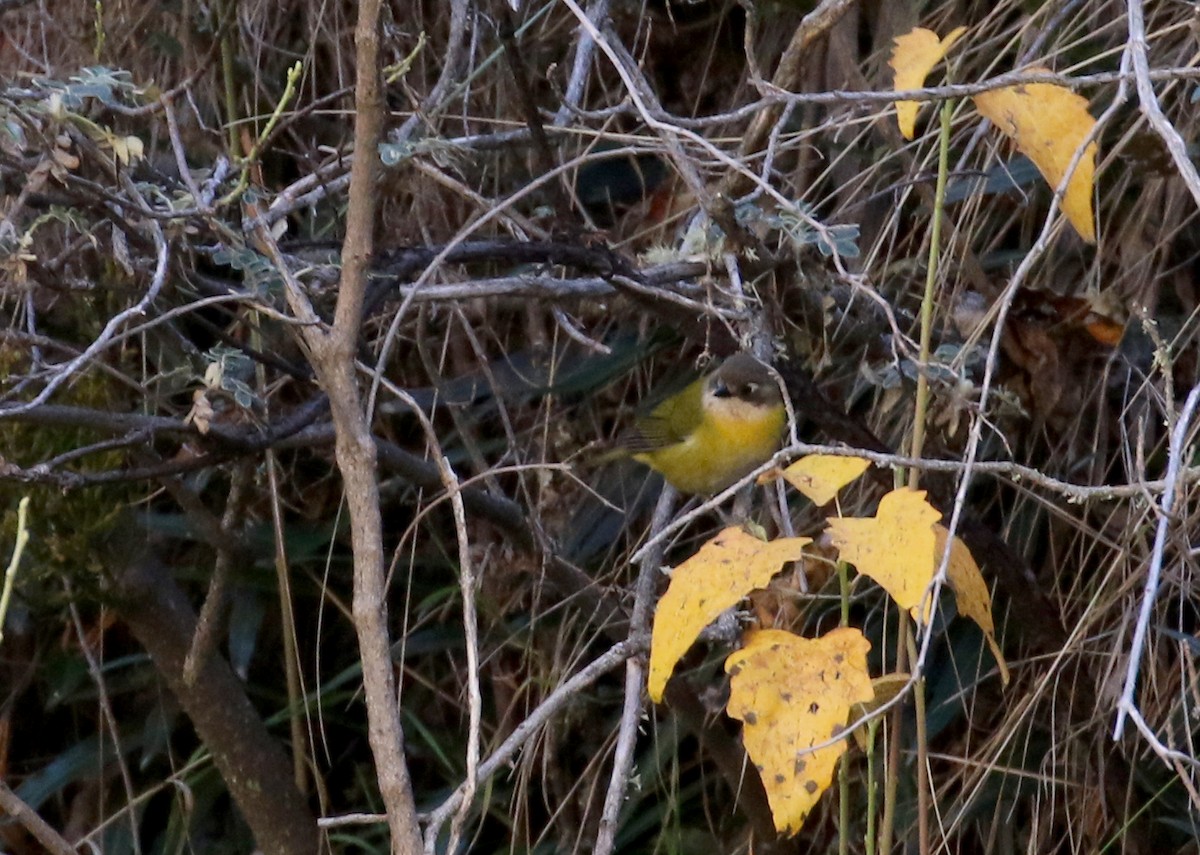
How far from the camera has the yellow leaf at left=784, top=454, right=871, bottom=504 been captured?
5.15ft

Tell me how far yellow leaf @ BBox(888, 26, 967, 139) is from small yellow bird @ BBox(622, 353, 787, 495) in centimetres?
129

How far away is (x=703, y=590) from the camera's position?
4.92ft

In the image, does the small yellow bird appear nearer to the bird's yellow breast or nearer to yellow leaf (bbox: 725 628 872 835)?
the bird's yellow breast

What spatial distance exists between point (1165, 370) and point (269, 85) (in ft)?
8.10

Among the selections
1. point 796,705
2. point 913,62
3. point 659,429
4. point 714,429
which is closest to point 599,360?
point 659,429

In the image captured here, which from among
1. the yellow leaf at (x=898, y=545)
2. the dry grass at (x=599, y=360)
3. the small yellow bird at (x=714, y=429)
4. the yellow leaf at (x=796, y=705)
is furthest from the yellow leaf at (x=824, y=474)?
the small yellow bird at (x=714, y=429)

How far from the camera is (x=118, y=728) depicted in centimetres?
358

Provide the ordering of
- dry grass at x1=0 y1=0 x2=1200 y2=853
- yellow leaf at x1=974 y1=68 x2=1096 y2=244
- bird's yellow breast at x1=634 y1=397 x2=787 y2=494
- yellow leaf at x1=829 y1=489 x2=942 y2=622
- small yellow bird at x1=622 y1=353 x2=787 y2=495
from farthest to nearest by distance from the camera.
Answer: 1. bird's yellow breast at x1=634 y1=397 x2=787 y2=494
2. small yellow bird at x1=622 y1=353 x2=787 y2=495
3. dry grass at x1=0 y1=0 x2=1200 y2=853
4. yellow leaf at x1=974 y1=68 x2=1096 y2=244
5. yellow leaf at x1=829 y1=489 x2=942 y2=622

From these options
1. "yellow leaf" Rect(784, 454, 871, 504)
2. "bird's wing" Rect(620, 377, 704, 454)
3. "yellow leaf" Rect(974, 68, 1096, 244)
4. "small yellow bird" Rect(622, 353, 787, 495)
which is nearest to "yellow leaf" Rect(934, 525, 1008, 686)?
"yellow leaf" Rect(784, 454, 871, 504)

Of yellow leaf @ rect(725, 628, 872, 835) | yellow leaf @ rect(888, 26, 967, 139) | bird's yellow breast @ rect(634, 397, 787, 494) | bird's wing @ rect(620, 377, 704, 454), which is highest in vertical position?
yellow leaf @ rect(888, 26, 967, 139)

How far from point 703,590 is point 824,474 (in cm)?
21

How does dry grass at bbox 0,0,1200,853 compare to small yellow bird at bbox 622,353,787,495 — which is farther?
small yellow bird at bbox 622,353,787,495

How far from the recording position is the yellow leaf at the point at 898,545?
144 centimetres

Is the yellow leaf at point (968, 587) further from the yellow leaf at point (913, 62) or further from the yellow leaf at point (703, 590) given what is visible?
the yellow leaf at point (913, 62)
